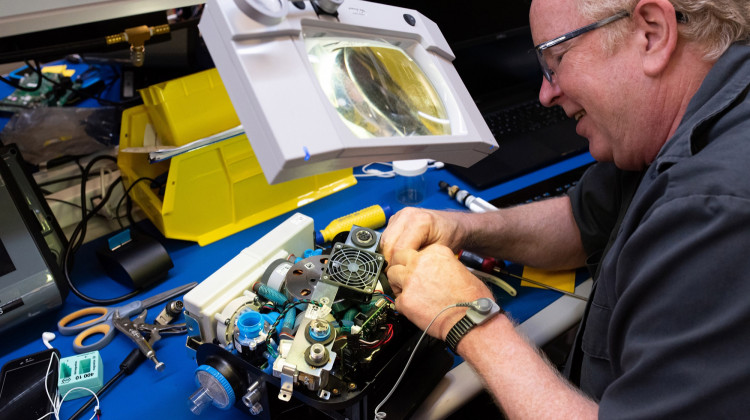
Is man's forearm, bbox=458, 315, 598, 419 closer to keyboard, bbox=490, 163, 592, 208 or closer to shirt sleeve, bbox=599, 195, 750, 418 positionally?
shirt sleeve, bbox=599, 195, 750, 418

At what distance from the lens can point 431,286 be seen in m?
0.93

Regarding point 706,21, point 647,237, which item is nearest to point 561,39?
point 706,21

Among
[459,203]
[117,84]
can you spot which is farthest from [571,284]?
[117,84]

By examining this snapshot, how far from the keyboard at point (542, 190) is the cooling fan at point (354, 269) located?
2.03ft

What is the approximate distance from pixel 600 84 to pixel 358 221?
63 cm

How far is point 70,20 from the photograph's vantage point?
102cm

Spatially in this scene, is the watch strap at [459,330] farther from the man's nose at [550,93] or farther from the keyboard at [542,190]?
the keyboard at [542,190]

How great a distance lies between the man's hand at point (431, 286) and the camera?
91cm

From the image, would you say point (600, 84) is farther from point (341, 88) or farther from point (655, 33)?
point (341, 88)

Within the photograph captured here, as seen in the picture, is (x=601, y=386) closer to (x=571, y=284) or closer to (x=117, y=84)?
(x=571, y=284)

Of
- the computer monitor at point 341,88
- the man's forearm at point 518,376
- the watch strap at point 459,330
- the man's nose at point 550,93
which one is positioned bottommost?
the man's forearm at point 518,376

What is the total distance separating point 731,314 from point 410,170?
91 centimetres

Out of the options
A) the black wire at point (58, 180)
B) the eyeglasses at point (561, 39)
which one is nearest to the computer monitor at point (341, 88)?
the eyeglasses at point (561, 39)

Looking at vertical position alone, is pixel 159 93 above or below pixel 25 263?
above
